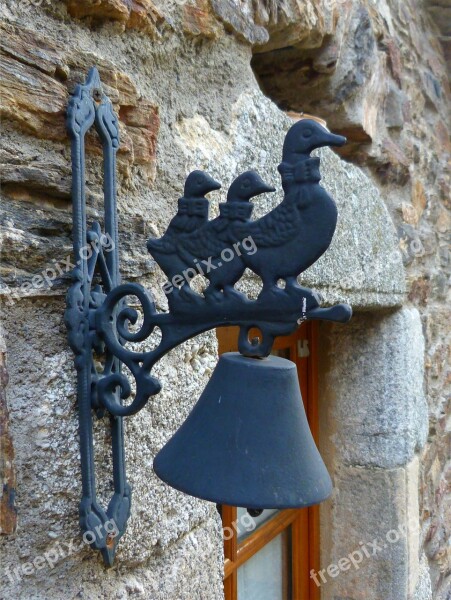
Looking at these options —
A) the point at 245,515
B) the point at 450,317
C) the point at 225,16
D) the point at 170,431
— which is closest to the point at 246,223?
the point at 170,431

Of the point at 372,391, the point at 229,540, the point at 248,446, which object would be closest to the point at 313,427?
the point at 372,391

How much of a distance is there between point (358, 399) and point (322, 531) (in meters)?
0.41

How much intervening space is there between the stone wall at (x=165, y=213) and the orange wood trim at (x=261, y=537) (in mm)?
168

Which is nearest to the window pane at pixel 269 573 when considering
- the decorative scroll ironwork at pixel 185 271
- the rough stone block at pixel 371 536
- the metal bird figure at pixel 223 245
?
the rough stone block at pixel 371 536

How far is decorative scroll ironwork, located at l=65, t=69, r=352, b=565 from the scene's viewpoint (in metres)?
0.62

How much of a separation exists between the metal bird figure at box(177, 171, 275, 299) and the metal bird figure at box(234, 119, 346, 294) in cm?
2

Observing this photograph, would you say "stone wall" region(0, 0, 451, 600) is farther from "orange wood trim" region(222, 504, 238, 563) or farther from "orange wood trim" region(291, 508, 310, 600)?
"orange wood trim" region(222, 504, 238, 563)

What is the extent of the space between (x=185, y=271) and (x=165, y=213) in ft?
0.84

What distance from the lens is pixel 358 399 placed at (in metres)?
1.72

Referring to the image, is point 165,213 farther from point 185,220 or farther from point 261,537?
point 261,537

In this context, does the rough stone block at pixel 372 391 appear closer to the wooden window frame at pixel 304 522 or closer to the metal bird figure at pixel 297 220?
the wooden window frame at pixel 304 522

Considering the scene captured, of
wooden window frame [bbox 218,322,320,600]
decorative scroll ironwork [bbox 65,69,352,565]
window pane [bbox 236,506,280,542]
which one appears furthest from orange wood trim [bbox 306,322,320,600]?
decorative scroll ironwork [bbox 65,69,352,565]

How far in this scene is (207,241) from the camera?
2.15 ft

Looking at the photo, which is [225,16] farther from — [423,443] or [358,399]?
[423,443]
